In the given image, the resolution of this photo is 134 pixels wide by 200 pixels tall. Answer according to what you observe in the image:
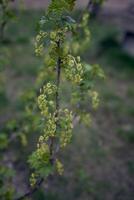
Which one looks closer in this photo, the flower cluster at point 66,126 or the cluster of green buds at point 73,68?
the cluster of green buds at point 73,68

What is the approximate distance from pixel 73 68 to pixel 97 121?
3114 mm

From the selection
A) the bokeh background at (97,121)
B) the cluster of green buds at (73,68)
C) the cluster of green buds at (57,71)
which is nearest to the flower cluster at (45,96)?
the cluster of green buds at (57,71)

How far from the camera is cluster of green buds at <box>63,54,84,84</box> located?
3111 millimetres

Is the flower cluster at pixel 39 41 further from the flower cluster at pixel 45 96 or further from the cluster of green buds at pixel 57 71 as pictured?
the flower cluster at pixel 45 96

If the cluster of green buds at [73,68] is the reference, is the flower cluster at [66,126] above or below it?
below

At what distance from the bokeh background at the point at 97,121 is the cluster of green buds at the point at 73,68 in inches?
17.5

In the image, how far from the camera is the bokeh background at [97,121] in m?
5.03

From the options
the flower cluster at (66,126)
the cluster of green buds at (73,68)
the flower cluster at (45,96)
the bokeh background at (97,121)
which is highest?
the cluster of green buds at (73,68)

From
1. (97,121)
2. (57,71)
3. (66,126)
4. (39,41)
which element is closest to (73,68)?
(57,71)

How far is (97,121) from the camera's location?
20.3 feet

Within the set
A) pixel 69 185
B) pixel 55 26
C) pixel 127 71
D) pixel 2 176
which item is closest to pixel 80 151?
pixel 69 185

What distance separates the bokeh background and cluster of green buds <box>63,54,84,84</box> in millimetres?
445

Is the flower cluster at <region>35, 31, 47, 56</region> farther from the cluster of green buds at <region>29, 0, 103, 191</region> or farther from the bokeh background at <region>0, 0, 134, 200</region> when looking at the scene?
the bokeh background at <region>0, 0, 134, 200</region>

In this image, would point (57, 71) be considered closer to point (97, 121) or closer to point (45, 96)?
point (45, 96)
